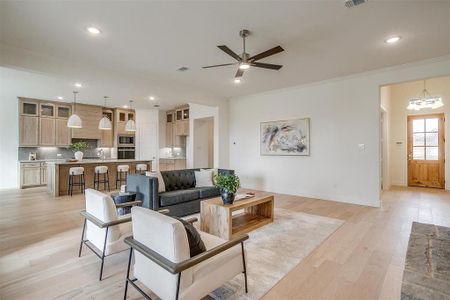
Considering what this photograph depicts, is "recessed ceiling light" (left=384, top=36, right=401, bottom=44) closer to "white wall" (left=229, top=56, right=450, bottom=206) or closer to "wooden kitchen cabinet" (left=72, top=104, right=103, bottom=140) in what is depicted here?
"white wall" (left=229, top=56, right=450, bottom=206)

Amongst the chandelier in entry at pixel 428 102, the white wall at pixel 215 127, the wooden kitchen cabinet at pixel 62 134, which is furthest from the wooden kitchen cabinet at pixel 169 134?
the chandelier in entry at pixel 428 102

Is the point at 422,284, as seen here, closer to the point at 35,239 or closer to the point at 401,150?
the point at 35,239

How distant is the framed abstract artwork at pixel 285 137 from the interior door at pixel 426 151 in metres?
4.09

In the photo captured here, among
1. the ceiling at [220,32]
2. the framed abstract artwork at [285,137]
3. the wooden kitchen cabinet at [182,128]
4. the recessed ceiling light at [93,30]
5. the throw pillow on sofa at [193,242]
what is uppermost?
the ceiling at [220,32]

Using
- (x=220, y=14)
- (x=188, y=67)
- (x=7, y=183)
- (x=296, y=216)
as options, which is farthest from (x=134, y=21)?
(x=7, y=183)

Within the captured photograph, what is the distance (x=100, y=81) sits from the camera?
474 cm

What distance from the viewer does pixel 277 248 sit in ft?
9.62

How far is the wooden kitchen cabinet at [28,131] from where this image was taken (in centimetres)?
721

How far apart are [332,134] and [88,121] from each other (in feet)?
27.1

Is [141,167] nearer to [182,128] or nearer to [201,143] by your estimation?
[182,128]

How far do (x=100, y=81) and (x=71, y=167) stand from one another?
3037 mm

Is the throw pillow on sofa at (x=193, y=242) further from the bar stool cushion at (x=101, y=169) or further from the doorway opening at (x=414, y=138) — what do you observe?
the doorway opening at (x=414, y=138)

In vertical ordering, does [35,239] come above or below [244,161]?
below

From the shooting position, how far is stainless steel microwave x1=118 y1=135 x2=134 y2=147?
922 centimetres
